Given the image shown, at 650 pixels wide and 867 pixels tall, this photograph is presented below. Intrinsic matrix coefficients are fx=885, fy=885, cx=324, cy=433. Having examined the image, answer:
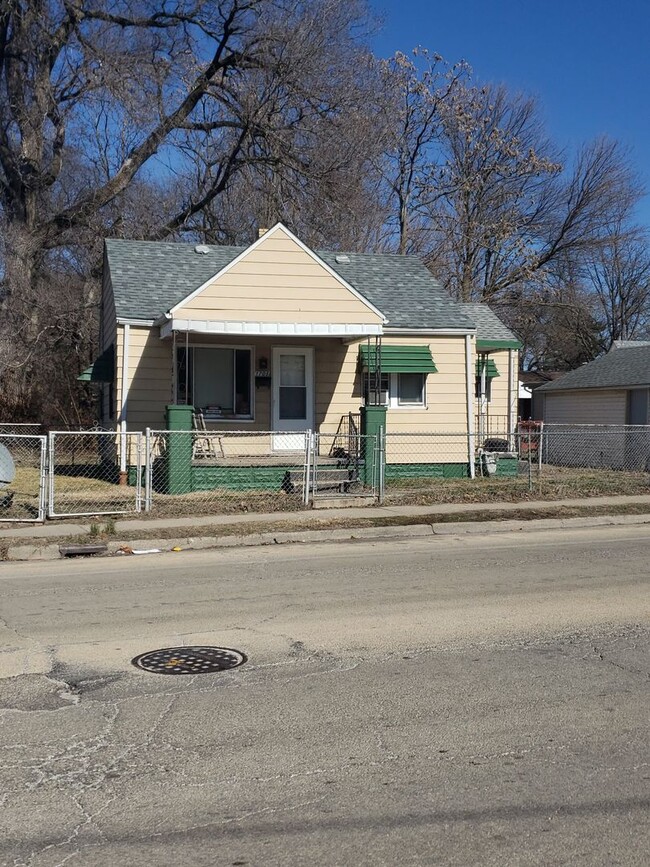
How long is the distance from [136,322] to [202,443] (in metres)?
2.82

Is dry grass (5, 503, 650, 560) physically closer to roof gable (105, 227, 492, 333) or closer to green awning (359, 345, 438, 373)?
green awning (359, 345, 438, 373)

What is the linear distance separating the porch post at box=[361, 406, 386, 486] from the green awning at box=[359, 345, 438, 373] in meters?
1.57

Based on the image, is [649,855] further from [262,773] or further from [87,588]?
[87,588]

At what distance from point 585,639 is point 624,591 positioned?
2.15 m

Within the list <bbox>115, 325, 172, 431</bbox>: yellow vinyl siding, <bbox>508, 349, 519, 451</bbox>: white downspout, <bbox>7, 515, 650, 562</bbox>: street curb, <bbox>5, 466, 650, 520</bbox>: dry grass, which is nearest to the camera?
<bbox>7, 515, 650, 562</bbox>: street curb

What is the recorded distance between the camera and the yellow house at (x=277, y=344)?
17.8m

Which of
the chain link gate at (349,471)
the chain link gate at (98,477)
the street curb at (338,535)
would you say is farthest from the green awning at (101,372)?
the street curb at (338,535)

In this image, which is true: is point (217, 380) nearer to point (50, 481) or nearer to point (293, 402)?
point (293, 402)

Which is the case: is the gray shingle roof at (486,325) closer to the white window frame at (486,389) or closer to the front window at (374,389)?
the white window frame at (486,389)

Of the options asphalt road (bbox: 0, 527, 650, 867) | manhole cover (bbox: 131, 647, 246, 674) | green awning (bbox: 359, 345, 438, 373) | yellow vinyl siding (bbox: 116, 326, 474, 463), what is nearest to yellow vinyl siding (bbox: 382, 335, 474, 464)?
yellow vinyl siding (bbox: 116, 326, 474, 463)

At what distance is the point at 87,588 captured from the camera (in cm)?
951

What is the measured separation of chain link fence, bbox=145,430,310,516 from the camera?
15750mm

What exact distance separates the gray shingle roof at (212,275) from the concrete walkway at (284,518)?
519 cm

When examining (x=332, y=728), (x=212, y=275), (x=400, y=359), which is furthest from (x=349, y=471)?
(x=332, y=728)
